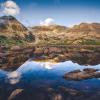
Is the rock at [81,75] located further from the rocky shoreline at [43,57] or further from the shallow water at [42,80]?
the rocky shoreline at [43,57]

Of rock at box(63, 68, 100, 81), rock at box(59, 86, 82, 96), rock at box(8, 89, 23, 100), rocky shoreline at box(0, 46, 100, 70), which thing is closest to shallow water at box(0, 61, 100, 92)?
rock at box(63, 68, 100, 81)

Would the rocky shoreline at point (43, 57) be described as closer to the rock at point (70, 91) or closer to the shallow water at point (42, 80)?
the shallow water at point (42, 80)

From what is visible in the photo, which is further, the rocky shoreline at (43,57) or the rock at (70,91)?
the rocky shoreline at (43,57)

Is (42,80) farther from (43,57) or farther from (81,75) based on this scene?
(43,57)

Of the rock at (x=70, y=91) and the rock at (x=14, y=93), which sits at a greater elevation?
the rock at (x=14, y=93)

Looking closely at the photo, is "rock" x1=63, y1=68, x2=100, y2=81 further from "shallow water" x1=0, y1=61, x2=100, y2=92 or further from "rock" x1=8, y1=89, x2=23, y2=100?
"rock" x1=8, y1=89, x2=23, y2=100

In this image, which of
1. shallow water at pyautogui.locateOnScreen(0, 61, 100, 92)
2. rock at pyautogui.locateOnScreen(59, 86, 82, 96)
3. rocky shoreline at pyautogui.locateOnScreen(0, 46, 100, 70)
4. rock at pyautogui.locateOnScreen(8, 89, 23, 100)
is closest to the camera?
rock at pyautogui.locateOnScreen(8, 89, 23, 100)

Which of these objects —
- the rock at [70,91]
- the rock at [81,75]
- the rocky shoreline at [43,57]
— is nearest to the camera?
the rock at [70,91]

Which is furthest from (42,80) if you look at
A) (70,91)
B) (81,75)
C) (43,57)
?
(43,57)

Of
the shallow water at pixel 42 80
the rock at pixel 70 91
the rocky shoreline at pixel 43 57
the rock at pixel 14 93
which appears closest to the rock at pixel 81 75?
the shallow water at pixel 42 80

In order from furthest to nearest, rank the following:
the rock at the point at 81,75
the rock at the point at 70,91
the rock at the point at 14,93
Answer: the rock at the point at 81,75
the rock at the point at 70,91
the rock at the point at 14,93

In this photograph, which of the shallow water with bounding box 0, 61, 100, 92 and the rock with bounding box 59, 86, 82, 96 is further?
the shallow water with bounding box 0, 61, 100, 92

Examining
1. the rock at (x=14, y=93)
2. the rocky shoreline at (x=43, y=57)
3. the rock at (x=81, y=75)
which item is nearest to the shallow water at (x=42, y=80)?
the rock at (x=81, y=75)

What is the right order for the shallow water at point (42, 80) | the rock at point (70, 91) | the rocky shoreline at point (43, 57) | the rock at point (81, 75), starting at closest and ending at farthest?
the rock at point (70, 91), the shallow water at point (42, 80), the rock at point (81, 75), the rocky shoreline at point (43, 57)
